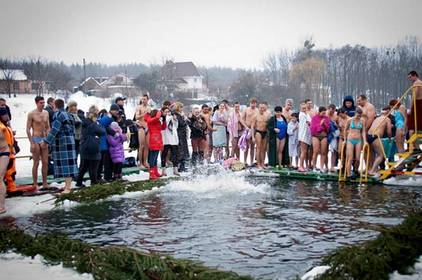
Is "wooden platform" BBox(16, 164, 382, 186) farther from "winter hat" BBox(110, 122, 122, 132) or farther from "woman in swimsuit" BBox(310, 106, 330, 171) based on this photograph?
"winter hat" BBox(110, 122, 122, 132)

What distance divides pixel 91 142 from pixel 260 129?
245 inches

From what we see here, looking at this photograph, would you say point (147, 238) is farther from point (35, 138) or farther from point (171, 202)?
point (35, 138)

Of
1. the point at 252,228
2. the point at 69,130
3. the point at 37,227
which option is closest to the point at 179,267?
the point at 252,228

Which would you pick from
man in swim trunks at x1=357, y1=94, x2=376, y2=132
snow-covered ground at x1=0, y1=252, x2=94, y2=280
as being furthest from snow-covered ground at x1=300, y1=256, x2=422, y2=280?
man in swim trunks at x1=357, y1=94, x2=376, y2=132

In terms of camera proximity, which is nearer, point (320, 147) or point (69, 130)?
point (69, 130)

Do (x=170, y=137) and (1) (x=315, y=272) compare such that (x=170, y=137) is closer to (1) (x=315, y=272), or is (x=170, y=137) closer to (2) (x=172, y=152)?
(2) (x=172, y=152)

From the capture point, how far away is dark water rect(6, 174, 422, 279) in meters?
6.60

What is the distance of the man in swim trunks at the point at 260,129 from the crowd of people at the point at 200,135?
33 mm

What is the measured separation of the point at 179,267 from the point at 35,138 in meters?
7.23

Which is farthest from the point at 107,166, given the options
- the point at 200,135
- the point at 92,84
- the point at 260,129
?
the point at 92,84

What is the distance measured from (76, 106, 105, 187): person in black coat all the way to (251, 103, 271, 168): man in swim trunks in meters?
5.76

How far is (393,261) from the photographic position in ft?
17.6

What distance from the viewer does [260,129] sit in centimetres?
1627

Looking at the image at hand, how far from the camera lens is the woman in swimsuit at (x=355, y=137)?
43.7 feet
